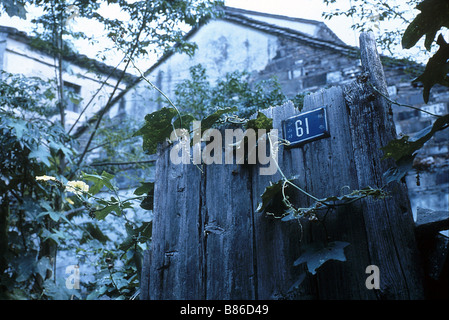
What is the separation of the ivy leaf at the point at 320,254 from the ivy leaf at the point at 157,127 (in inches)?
39.1

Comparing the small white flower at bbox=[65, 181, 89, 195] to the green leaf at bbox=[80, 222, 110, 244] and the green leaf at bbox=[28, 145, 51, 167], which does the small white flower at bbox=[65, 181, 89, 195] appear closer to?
the green leaf at bbox=[28, 145, 51, 167]

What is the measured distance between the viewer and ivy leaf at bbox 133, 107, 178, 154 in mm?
1975

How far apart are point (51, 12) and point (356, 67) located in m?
4.37

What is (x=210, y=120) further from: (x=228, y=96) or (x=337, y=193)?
(x=228, y=96)

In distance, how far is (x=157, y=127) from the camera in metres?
2.02

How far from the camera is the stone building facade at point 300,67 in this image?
4.71 m

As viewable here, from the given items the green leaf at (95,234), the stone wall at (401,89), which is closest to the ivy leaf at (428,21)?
the stone wall at (401,89)

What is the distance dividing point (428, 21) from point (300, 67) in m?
5.36

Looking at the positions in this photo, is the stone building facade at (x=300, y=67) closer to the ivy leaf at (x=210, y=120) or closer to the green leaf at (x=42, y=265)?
the green leaf at (x=42, y=265)

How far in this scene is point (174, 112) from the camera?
1979 mm

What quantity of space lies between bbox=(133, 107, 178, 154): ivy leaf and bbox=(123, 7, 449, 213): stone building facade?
2.82 metres
